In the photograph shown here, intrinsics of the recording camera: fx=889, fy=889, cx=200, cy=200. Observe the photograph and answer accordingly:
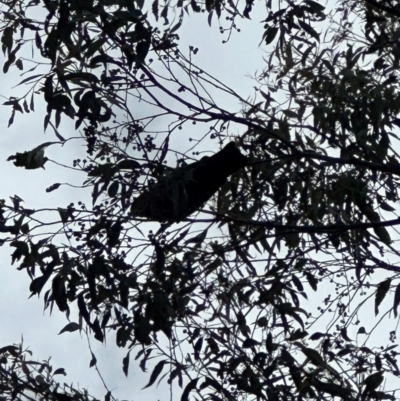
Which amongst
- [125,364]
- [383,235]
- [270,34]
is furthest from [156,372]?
[270,34]

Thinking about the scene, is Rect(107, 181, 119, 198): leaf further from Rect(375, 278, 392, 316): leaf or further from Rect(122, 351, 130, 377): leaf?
Rect(375, 278, 392, 316): leaf

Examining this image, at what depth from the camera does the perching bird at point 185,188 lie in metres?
3.38

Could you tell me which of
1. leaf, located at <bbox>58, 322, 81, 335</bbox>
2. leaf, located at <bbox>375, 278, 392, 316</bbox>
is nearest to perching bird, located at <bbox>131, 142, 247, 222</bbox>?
leaf, located at <bbox>58, 322, 81, 335</bbox>

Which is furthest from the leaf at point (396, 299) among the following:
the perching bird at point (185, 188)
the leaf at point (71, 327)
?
the leaf at point (71, 327)

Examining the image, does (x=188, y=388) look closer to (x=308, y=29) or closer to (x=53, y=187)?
(x=53, y=187)

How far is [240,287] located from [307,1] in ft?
4.30

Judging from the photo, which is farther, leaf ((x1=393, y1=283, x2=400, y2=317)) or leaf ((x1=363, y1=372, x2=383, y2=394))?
leaf ((x1=393, y1=283, x2=400, y2=317))

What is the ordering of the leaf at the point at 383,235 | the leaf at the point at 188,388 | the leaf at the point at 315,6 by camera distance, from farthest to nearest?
the leaf at the point at 315,6 < the leaf at the point at 383,235 < the leaf at the point at 188,388

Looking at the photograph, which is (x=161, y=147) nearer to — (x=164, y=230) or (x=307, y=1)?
(x=164, y=230)

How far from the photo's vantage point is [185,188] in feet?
12.6

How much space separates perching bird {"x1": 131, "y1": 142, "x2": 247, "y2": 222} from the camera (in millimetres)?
3385

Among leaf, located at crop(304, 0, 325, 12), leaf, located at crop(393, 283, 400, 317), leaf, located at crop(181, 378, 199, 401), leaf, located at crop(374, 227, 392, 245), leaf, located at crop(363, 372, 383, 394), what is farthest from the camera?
leaf, located at crop(304, 0, 325, 12)

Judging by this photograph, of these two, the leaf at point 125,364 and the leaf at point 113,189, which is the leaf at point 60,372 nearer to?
the leaf at point 125,364

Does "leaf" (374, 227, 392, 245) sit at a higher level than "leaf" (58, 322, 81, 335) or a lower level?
higher
